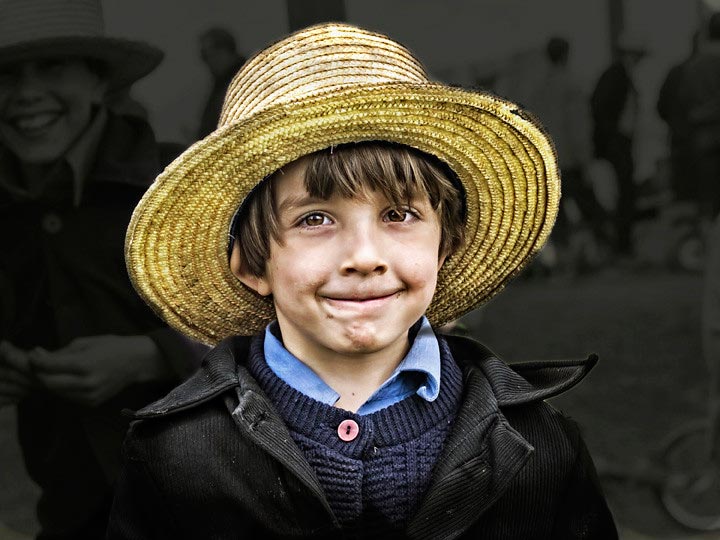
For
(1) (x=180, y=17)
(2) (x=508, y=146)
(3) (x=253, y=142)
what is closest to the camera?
(3) (x=253, y=142)

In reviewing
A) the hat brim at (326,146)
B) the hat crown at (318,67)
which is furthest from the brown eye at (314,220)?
the hat crown at (318,67)

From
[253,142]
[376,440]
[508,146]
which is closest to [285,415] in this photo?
[376,440]

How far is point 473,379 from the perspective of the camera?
2.11m

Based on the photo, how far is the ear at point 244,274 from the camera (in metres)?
2.14

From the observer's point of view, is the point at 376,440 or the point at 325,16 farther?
the point at 325,16

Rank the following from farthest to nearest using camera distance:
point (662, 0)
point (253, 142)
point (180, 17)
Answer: point (662, 0), point (180, 17), point (253, 142)

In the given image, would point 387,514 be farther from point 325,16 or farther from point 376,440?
point 325,16

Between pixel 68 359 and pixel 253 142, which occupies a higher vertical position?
pixel 253 142

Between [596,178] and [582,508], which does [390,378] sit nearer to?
[582,508]

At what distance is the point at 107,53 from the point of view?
3.05m

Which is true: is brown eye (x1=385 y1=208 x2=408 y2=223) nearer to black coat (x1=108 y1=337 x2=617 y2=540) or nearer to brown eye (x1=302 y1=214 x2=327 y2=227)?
brown eye (x1=302 y1=214 x2=327 y2=227)

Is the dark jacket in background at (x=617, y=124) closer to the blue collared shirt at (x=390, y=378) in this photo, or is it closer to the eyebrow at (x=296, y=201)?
the blue collared shirt at (x=390, y=378)

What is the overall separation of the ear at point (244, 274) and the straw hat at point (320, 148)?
33 mm

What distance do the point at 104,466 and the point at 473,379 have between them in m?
1.59
